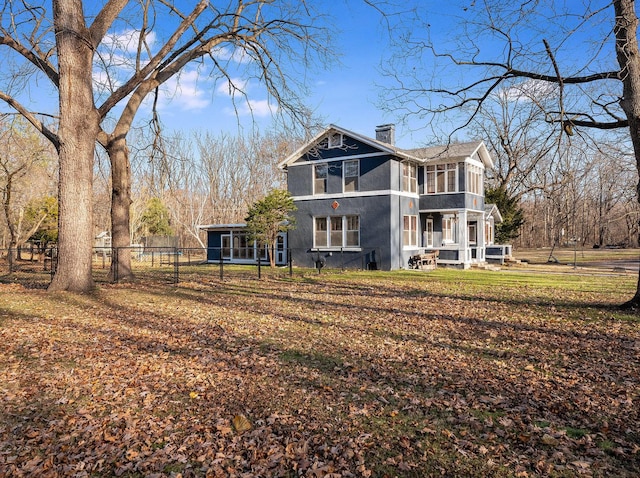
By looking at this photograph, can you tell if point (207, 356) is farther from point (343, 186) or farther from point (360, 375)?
point (343, 186)

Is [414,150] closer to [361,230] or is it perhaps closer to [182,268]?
[361,230]

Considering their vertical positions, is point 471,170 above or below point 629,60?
above

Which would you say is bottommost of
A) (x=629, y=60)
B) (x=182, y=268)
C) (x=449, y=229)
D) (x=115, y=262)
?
(x=182, y=268)

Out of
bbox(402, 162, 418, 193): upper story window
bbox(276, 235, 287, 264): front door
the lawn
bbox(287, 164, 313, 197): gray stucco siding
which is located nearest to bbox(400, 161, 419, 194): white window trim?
Answer: bbox(402, 162, 418, 193): upper story window

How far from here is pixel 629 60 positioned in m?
8.70

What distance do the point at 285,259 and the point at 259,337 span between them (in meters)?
18.2

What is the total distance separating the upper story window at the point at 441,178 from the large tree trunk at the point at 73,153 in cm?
1739

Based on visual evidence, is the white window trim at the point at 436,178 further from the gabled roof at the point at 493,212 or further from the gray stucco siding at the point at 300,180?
the gray stucco siding at the point at 300,180

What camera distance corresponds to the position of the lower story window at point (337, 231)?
2312 centimetres

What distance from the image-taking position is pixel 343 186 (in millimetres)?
23266

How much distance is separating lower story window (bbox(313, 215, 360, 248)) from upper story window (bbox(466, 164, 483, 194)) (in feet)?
20.5

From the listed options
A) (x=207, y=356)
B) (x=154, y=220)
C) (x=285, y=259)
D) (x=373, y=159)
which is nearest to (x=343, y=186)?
(x=373, y=159)

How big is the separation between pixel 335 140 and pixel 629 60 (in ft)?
51.7

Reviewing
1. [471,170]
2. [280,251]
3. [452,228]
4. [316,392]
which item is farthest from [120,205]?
[452,228]
